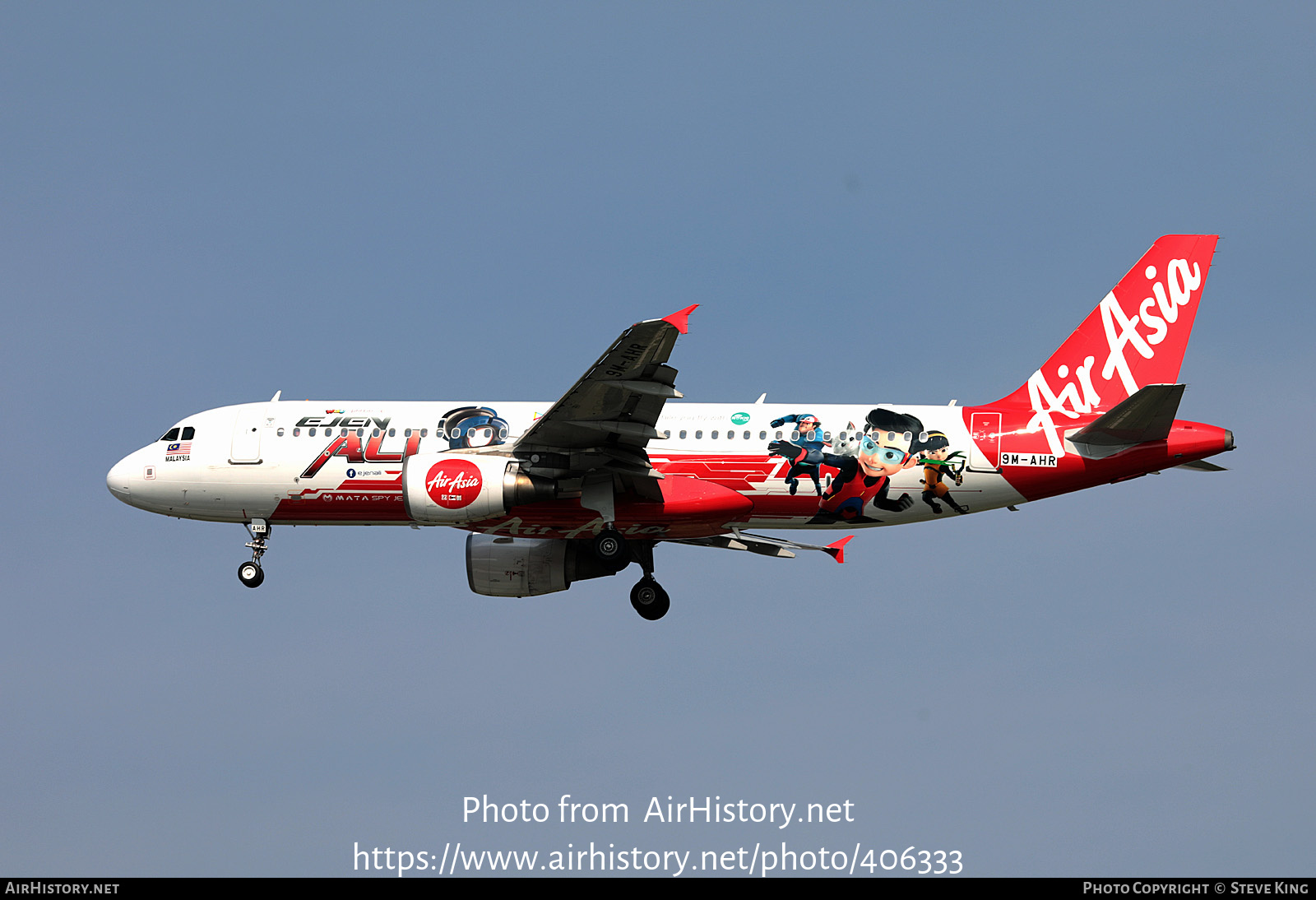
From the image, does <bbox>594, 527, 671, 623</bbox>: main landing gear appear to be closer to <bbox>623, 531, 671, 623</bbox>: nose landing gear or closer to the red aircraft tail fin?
<bbox>623, 531, 671, 623</bbox>: nose landing gear

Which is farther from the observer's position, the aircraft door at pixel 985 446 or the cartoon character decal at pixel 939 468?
the cartoon character decal at pixel 939 468

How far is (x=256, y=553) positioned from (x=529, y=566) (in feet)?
24.1

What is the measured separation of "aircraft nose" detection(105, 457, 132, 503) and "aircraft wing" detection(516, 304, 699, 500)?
1178 cm

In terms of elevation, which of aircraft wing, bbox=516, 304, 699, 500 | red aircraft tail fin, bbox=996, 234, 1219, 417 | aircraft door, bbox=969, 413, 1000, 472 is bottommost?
aircraft wing, bbox=516, 304, 699, 500

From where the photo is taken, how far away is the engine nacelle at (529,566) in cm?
4128

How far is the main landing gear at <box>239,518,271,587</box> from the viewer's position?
39906mm

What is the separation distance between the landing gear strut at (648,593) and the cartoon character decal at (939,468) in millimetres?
7661

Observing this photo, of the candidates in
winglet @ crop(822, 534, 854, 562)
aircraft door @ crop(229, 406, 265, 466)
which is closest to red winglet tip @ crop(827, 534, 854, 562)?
winglet @ crop(822, 534, 854, 562)

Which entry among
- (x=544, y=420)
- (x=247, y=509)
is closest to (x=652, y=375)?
(x=544, y=420)

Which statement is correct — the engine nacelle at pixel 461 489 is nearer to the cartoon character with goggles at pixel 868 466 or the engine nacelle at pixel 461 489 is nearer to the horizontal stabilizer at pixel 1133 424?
the cartoon character with goggles at pixel 868 466

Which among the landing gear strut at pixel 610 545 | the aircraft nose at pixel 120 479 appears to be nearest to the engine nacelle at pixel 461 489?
the landing gear strut at pixel 610 545

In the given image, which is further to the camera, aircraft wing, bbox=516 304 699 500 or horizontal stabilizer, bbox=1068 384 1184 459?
horizontal stabilizer, bbox=1068 384 1184 459

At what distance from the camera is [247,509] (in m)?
39.8

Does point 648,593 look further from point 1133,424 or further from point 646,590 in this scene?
point 1133,424
